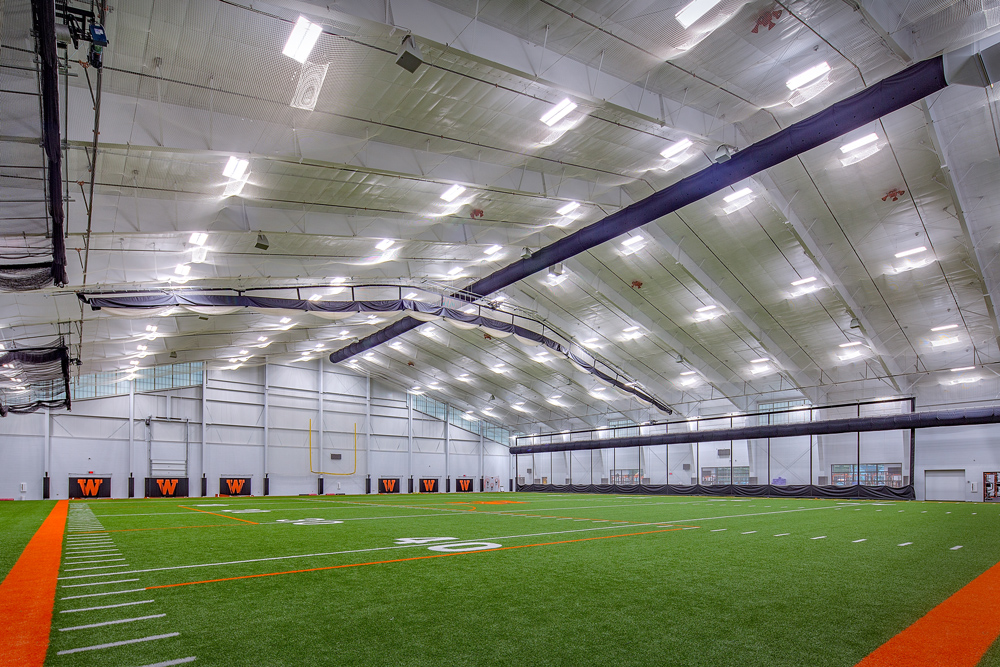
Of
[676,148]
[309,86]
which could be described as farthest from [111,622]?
[676,148]

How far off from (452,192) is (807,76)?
9.08 meters

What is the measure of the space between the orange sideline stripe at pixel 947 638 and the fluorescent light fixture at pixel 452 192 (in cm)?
1334

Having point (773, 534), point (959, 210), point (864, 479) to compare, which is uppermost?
point (959, 210)

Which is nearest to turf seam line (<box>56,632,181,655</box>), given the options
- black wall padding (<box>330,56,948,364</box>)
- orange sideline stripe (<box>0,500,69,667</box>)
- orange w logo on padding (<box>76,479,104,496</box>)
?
orange sideline stripe (<box>0,500,69,667</box>)

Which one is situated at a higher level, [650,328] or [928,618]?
[650,328]

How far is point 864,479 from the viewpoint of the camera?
33406mm

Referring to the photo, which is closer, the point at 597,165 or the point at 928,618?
the point at 928,618

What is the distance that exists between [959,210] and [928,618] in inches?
689

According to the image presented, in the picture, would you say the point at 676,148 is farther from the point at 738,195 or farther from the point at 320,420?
the point at 320,420

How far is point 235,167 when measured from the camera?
1312 cm

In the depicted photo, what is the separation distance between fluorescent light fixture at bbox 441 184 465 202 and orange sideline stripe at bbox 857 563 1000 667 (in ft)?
43.8

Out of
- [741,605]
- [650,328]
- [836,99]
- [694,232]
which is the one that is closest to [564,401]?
[650,328]

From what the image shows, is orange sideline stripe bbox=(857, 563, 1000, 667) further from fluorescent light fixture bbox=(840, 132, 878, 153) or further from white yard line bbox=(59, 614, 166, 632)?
fluorescent light fixture bbox=(840, 132, 878, 153)

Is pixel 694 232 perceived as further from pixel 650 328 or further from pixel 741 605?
pixel 741 605
